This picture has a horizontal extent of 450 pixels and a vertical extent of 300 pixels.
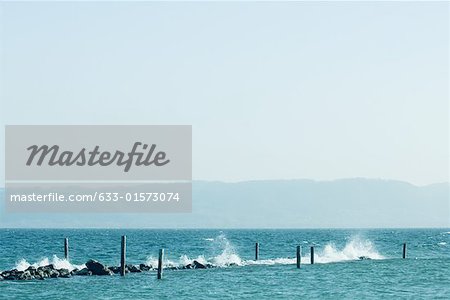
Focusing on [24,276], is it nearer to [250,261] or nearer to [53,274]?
[53,274]

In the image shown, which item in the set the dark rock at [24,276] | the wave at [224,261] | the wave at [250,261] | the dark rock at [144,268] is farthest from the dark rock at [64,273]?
the wave at [250,261]

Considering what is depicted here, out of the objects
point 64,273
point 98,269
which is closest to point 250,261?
point 98,269

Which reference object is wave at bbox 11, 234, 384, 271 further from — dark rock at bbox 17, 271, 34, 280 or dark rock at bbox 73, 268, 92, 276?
dark rock at bbox 17, 271, 34, 280

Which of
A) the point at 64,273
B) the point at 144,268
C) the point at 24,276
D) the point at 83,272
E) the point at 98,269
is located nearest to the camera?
the point at 24,276

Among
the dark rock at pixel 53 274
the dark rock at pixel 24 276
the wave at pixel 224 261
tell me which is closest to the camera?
the dark rock at pixel 24 276

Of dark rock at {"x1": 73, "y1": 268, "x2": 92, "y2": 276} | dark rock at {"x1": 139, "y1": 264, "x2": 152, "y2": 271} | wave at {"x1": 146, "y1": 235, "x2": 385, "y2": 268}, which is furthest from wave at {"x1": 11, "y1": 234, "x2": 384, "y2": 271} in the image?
dark rock at {"x1": 73, "y1": 268, "x2": 92, "y2": 276}

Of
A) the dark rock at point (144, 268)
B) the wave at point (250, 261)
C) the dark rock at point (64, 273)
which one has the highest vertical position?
the dark rock at point (64, 273)

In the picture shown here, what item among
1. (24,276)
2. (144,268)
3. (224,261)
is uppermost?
(24,276)

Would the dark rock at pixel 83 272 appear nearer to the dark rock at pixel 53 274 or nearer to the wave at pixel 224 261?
the dark rock at pixel 53 274

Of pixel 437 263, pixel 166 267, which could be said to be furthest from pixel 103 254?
pixel 437 263

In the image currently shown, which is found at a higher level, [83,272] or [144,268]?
[83,272]

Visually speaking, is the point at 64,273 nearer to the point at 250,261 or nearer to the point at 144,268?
the point at 144,268

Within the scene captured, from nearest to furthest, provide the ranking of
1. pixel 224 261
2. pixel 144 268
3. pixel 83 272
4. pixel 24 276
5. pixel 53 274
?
pixel 24 276 → pixel 53 274 → pixel 83 272 → pixel 144 268 → pixel 224 261

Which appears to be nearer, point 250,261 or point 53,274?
point 53,274
